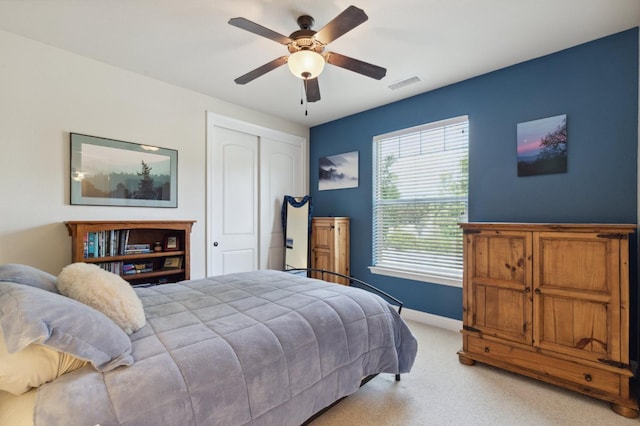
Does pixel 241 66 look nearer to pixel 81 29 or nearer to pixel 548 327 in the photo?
pixel 81 29

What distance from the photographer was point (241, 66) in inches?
115

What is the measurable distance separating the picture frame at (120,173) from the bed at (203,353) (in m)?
1.36

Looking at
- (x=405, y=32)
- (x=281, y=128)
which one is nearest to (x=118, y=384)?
(x=405, y=32)

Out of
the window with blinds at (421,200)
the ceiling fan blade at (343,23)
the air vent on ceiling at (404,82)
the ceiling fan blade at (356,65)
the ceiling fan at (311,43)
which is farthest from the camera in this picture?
the window with blinds at (421,200)

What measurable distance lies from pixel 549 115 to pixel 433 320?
2381mm

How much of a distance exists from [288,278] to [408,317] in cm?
192

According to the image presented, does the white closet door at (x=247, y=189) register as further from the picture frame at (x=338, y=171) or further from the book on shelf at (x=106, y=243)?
the book on shelf at (x=106, y=243)

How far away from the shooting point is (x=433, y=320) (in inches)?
135

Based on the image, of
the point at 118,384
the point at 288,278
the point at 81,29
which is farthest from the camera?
the point at 288,278

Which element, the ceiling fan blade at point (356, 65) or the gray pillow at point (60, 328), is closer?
the gray pillow at point (60, 328)

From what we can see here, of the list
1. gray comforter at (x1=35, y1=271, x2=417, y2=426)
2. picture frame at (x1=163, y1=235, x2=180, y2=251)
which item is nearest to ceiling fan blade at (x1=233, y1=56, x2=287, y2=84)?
gray comforter at (x1=35, y1=271, x2=417, y2=426)

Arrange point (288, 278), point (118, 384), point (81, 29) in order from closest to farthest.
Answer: point (118, 384) → point (81, 29) → point (288, 278)

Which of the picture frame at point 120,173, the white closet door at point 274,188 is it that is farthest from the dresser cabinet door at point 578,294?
the picture frame at point 120,173

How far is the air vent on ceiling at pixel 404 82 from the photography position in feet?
10.4
